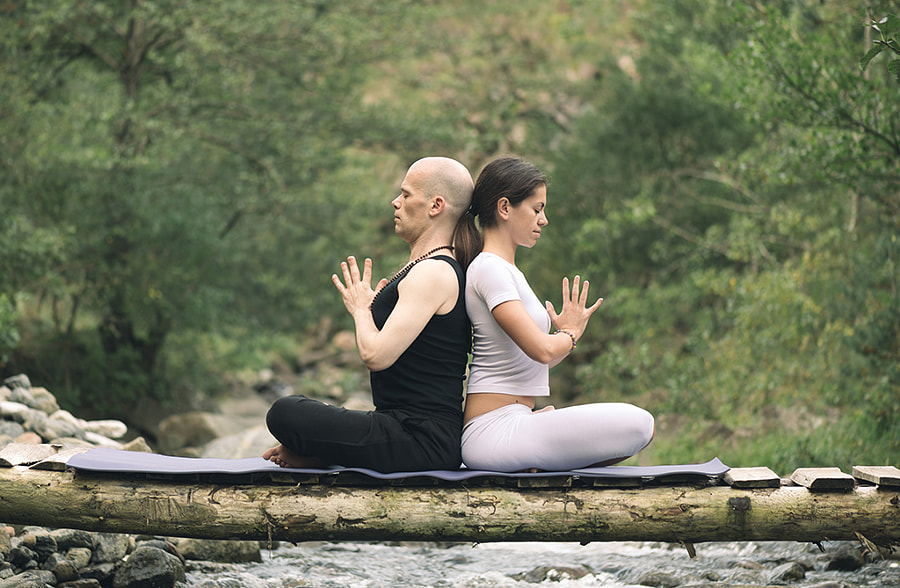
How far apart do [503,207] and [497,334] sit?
566 millimetres

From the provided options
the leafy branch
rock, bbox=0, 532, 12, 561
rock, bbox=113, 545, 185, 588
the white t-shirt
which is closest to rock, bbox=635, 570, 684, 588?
the white t-shirt

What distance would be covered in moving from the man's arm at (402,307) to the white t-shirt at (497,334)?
0.12 m

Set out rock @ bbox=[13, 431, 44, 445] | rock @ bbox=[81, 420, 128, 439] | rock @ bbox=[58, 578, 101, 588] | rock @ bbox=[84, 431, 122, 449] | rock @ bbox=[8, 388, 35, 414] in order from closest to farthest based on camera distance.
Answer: rock @ bbox=[58, 578, 101, 588] → rock @ bbox=[13, 431, 44, 445] → rock @ bbox=[84, 431, 122, 449] → rock @ bbox=[8, 388, 35, 414] → rock @ bbox=[81, 420, 128, 439]

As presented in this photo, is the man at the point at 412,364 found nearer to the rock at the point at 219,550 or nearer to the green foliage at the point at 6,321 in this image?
the rock at the point at 219,550

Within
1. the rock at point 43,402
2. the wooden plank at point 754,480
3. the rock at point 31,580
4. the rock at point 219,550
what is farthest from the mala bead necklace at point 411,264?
the rock at point 43,402

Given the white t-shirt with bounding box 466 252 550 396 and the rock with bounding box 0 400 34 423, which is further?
the rock with bounding box 0 400 34 423

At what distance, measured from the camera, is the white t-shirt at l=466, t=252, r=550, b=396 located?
3854mm

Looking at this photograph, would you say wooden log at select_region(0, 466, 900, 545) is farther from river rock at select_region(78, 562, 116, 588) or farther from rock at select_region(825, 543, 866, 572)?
rock at select_region(825, 543, 866, 572)

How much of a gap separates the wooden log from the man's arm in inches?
26.4

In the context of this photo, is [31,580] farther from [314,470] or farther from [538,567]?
[538,567]

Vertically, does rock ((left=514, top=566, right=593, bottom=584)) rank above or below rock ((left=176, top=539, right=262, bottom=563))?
below

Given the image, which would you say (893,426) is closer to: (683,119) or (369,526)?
(369,526)

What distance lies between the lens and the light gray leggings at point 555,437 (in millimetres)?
3863

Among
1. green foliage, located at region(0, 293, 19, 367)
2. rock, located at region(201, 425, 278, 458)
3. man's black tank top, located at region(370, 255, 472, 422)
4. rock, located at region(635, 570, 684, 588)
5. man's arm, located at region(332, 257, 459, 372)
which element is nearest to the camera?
man's arm, located at region(332, 257, 459, 372)
